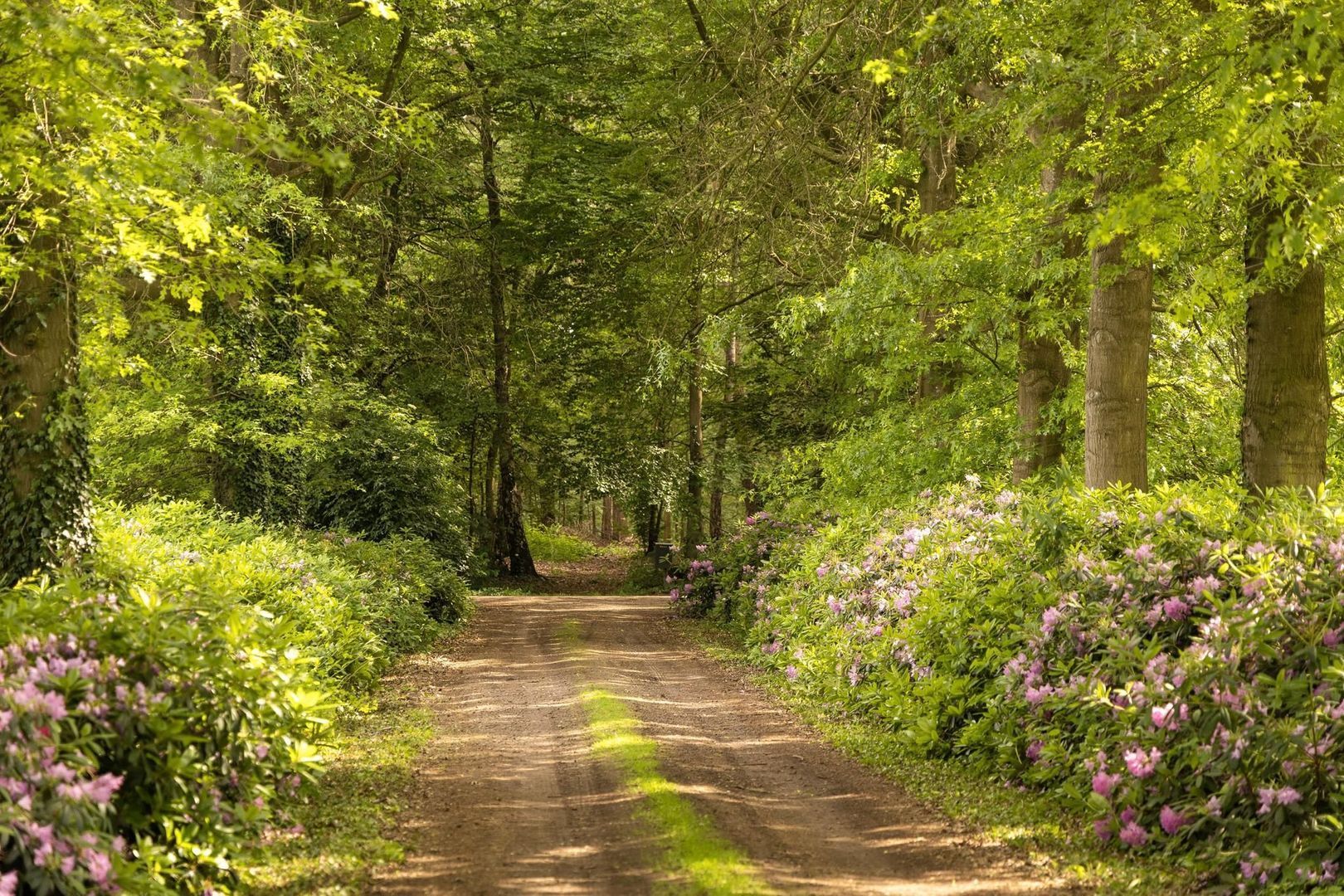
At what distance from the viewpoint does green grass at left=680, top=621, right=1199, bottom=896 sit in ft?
21.4

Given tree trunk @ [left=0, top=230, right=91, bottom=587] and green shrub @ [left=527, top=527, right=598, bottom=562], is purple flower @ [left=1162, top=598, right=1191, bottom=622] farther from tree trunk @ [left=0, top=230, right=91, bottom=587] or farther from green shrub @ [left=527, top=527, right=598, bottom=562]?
green shrub @ [left=527, top=527, right=598, bottom=562]

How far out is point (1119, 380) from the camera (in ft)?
35.1

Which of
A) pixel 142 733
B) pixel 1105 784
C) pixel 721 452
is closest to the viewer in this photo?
pixel 142 733

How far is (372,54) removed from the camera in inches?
867

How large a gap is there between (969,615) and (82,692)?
696 centimetres

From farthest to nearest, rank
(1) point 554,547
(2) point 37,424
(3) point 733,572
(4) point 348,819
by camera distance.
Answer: (1) point 554,547 < (3) point 733,572 < (2) point 37,424 < (4) point 348,819

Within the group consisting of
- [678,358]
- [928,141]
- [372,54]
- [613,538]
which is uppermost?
[372,54]

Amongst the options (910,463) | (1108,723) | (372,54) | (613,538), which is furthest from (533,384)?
(1108,723)

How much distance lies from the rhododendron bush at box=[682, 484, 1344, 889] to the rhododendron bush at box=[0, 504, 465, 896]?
5006 mm

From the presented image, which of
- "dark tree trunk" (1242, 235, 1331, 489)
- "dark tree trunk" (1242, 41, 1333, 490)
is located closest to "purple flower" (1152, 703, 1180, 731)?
"dark tree trunk" (1242, 41, 1333, 490)

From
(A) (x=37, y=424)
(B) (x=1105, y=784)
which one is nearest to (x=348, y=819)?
(A) (x=37, y=424)

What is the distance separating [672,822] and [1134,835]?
9.07ft

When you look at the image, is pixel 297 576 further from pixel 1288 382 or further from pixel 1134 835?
pixel 1288 382

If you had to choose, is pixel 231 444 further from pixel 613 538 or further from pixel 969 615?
pixel 613 538
